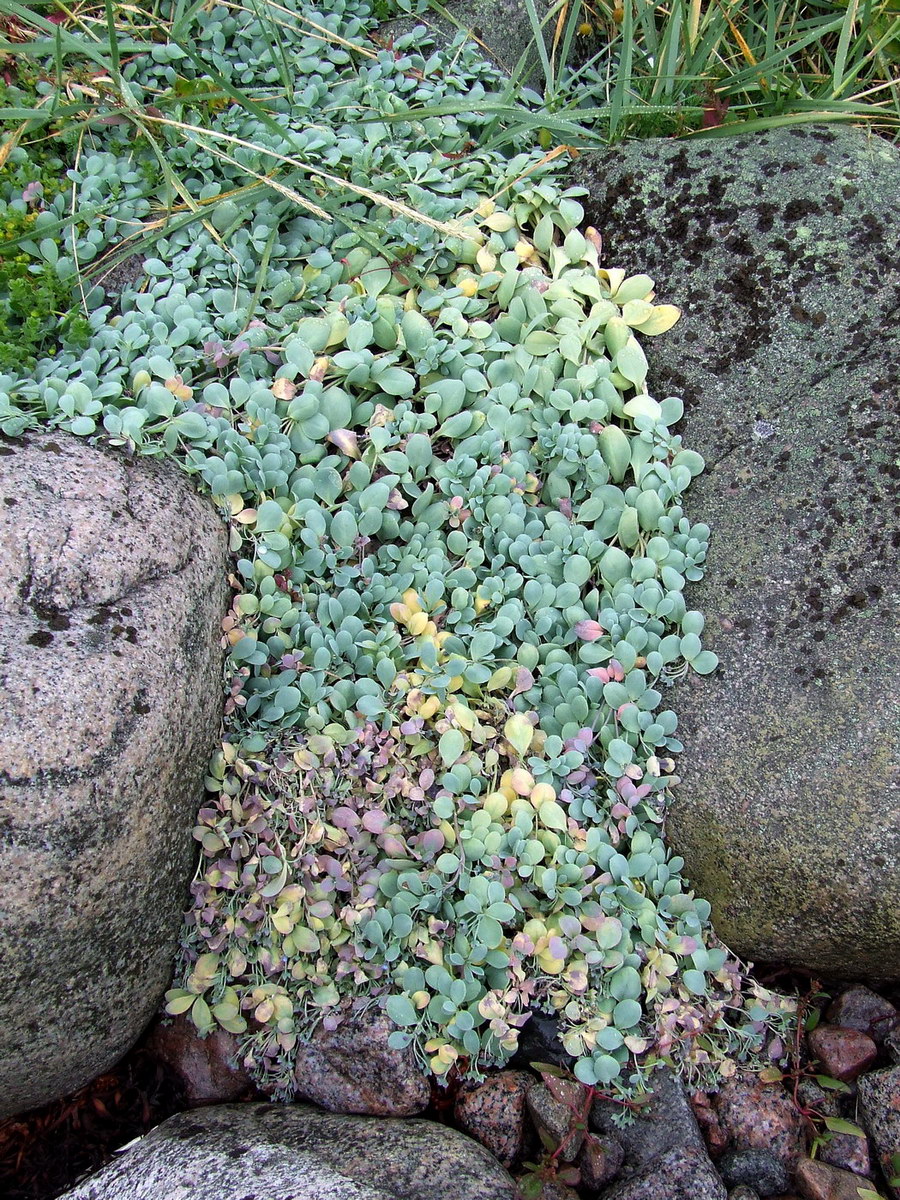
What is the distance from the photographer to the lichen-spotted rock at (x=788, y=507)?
211 cm

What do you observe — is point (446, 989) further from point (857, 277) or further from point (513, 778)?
point (857, 277)

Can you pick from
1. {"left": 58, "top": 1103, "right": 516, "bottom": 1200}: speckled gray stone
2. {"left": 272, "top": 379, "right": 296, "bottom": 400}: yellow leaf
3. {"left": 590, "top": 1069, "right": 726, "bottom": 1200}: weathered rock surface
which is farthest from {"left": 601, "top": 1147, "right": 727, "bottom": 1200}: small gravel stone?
{"left": 272, "top": 379, "right": 296, "bottom": 400}: yellow leaf

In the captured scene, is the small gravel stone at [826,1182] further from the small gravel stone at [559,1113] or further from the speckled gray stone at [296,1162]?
the speckled gray stone at [296,1162]

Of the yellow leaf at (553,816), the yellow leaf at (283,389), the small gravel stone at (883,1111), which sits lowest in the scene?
the small gravel stone at (883,1111)

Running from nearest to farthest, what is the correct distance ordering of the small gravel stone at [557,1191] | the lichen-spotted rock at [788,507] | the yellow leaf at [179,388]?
the small gravel stone at [557,1191], the lichen-spotted rock at [788,507], the yellow leaf at [179,388]

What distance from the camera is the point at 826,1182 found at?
76.8 inches

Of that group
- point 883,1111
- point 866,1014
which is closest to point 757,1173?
point 883,1111

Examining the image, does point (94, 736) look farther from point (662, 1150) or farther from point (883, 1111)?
point (883, 1111)

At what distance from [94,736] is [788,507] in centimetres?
176

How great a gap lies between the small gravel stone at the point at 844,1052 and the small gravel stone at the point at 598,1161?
1.79 ft

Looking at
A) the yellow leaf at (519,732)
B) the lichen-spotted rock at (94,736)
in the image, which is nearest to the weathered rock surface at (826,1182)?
the yellow leaf at (519,732)

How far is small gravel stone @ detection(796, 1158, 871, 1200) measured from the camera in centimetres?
194

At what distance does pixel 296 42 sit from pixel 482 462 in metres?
1.62

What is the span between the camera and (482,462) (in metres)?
2.42
